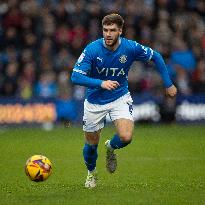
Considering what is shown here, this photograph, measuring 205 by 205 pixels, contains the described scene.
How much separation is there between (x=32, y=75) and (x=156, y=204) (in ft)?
41.5

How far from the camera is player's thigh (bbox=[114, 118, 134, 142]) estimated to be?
10.1 m

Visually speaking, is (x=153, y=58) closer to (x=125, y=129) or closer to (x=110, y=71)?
(x=110, y=71)

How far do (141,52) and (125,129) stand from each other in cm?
111

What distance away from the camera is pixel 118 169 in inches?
489

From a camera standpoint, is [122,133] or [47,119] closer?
[122,133]

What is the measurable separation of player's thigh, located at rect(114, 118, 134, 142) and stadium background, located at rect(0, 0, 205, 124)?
967cm

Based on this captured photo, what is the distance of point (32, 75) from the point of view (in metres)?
20.8

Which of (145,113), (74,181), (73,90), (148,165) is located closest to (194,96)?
(145,113)

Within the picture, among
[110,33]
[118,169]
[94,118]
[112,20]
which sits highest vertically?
[112,20]

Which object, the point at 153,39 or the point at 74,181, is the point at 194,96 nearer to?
the point at 153,39

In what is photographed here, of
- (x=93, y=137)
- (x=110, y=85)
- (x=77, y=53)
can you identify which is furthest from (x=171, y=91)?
(x=77, y=53)

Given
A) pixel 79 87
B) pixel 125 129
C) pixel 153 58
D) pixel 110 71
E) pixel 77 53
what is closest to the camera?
pixel 125 129

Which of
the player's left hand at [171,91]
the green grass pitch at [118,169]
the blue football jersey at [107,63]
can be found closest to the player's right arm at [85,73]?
the blue football jersey at [107,63]

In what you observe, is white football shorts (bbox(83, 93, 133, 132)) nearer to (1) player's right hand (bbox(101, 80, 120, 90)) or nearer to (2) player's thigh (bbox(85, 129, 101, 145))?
(2) player's thigh (bbox(85, 129, 101, 145))
